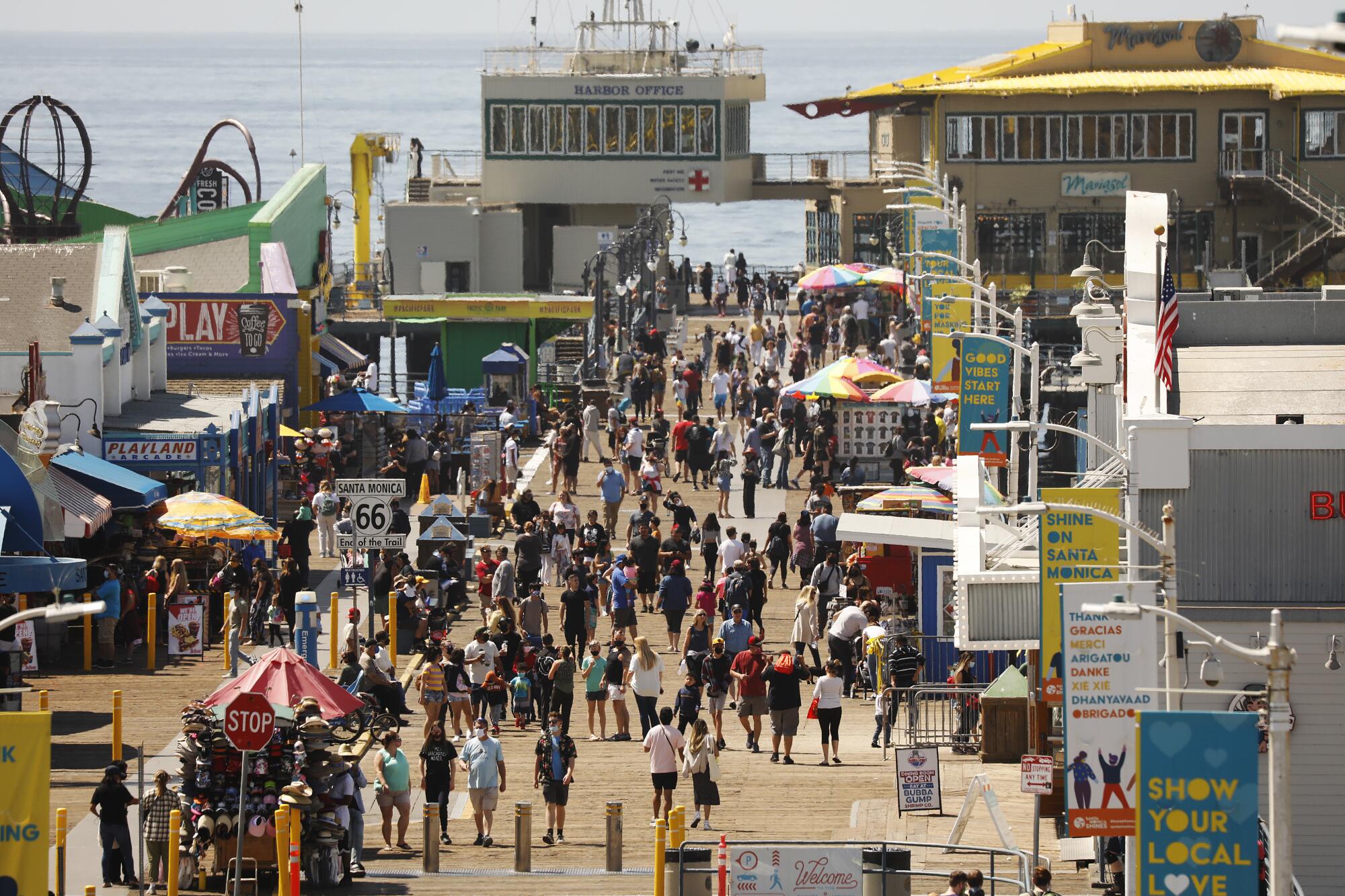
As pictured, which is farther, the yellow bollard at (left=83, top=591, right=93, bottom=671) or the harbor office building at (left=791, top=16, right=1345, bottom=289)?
the harbor office building at (left=791, top=16, right=1345, bottom=289)

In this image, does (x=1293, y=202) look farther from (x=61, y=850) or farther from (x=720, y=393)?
(x=61, y=850)

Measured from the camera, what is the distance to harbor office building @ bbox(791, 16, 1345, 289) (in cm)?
7419

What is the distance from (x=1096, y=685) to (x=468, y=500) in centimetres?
2584

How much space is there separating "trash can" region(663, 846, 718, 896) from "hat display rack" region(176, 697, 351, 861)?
2898 mm

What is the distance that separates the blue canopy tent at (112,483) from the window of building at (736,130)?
5137cm

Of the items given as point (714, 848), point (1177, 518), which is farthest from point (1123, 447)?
point (714, 848)

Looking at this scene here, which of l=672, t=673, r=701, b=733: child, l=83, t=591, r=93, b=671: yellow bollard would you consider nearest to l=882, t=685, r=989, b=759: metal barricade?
l=672, t=673, r=701, b=733: child

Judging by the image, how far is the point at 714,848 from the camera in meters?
20.6

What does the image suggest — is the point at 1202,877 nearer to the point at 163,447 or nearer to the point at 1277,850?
the point at 1277,850

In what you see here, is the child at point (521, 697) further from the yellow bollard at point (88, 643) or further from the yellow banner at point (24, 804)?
the yellow banner at point (24, 804)

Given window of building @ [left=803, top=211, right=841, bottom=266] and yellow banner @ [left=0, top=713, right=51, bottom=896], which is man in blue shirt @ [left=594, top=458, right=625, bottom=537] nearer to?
yellow banner @ [left=0, top=713, right=51, bottom=896]

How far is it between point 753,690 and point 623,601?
5528 mm

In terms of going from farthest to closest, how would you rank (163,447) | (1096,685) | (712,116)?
(712,116) < (163,447) < (1096,685)

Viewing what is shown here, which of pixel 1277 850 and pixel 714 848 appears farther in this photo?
pixel 714 848
